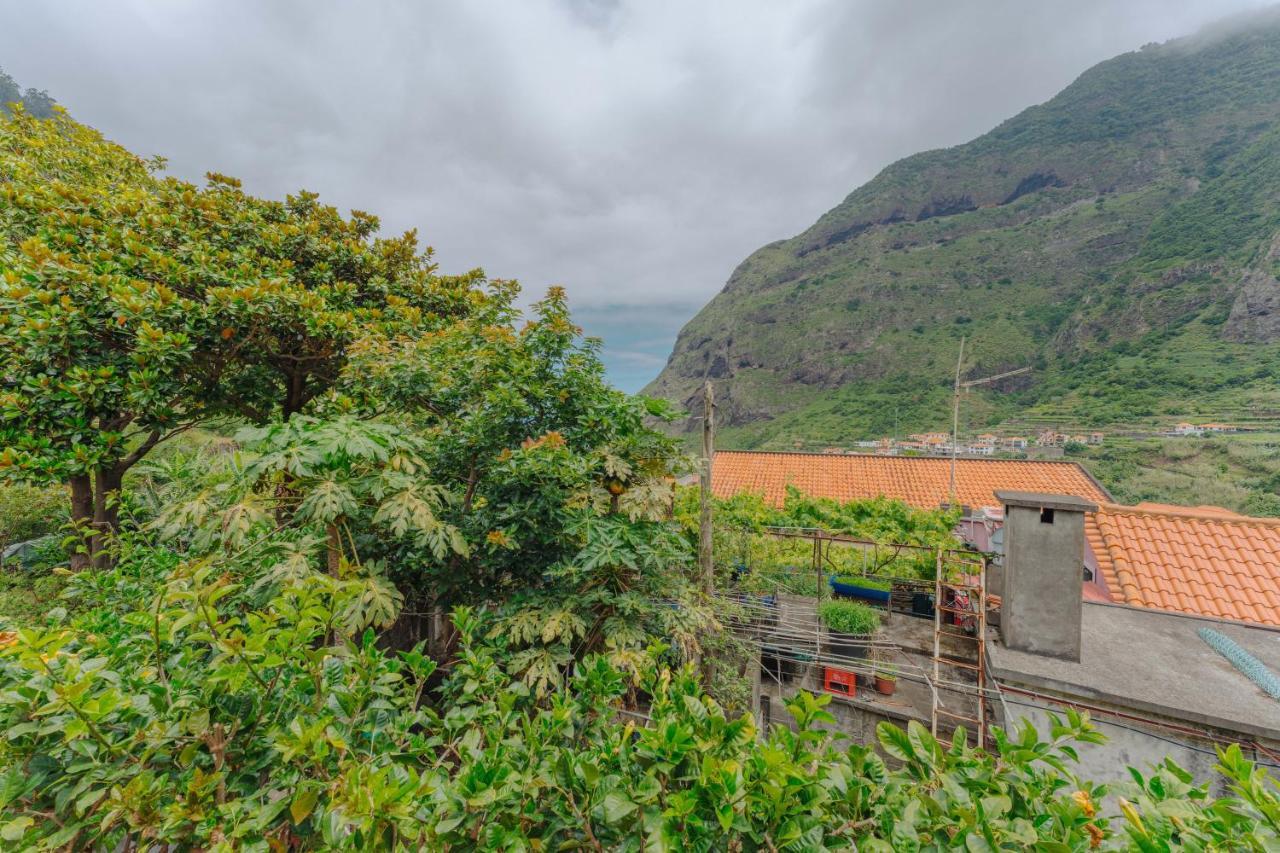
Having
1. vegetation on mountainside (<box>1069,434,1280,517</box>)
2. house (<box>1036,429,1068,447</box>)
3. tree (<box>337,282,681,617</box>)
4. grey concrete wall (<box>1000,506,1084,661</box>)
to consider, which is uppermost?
tree (<box>337,282,681,617</box>)

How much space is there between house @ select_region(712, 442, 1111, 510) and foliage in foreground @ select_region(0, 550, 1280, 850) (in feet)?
41.1

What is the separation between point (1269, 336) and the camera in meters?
37.4

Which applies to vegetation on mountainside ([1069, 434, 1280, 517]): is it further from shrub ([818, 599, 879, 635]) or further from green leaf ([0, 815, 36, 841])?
green leaf ([0, 815, 36, 841])

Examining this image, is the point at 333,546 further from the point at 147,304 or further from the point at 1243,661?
the point at 1243,661

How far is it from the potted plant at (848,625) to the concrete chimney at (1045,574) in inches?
59.4

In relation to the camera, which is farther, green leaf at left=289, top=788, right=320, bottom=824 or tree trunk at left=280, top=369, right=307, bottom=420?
tree trunk at left=280, top=369, right=307, bottom=420

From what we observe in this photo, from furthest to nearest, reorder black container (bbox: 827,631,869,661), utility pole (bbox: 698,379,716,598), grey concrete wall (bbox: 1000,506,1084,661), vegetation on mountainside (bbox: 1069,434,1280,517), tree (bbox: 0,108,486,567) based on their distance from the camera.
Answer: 1. vegetation on mountainside (bbox: 1069,434,1280,517)
2. black container (bbox: 827,631,869,661)
3. utility pole (bbox: 698,379,716,598)
4. tree (bbox: 0,108,486,567)
5. grey concrete wall (bbox: 1000,506,1084,661)

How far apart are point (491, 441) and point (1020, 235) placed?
90.6m

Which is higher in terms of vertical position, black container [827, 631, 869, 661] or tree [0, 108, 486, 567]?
tree [0, 108, 486, 567]


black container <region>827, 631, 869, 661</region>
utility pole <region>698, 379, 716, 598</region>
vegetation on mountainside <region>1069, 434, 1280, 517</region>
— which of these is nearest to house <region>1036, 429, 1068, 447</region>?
vegetation on mountainside <region>1069, 434, 1280, 517</region>

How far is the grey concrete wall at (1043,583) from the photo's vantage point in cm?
378

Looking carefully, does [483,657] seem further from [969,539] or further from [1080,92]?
[1080,92]

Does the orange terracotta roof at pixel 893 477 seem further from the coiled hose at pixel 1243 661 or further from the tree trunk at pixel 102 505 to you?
the tree trunk at pixel 102 505

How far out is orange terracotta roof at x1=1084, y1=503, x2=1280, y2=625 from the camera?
204 inches
